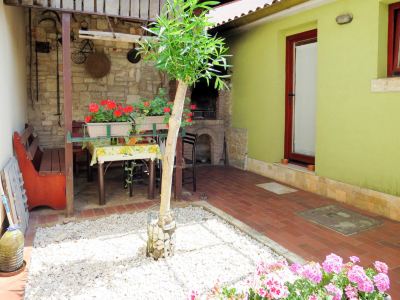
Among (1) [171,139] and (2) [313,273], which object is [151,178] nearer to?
(1) [171,139]

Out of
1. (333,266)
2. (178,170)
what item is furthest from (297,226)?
(333,266)

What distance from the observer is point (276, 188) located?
5.80 meters

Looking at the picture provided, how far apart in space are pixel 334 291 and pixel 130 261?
2.06 metres

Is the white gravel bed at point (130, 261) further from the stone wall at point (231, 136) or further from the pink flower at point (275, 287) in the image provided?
the stone wall at point (231, 136)

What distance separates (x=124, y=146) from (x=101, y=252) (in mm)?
1752

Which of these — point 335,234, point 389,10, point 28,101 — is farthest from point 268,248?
point 28,101

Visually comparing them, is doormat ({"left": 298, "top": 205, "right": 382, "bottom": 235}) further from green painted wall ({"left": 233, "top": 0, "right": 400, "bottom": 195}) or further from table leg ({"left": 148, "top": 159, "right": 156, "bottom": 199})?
table leg ({"left": 148, "top": 159, "right": 156, "bottom": 199})

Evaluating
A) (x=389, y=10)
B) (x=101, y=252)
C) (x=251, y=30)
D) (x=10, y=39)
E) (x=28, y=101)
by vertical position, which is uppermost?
(x=251, y=30)

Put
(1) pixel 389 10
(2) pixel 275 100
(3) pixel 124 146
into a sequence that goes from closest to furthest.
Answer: (1) pixel 389 10 → (3) pixel 124 146 → (2) pixel 275 100

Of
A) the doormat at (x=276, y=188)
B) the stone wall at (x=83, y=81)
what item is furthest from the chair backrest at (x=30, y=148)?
the doormat at (x=276, y=188)

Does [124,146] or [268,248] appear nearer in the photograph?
[268,248]

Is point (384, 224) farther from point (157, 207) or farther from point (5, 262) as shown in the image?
point (5, 262)

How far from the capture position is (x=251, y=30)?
22.8 ft

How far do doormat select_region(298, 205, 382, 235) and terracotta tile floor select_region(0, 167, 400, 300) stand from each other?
4.1 inches
